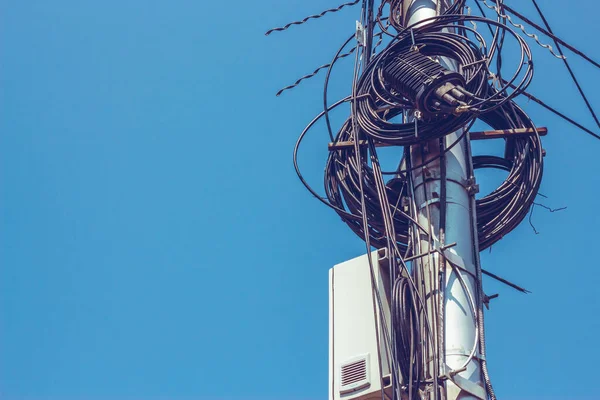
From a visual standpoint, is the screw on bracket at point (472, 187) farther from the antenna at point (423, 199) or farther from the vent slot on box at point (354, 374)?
the vent slot on box at point (354, 374)

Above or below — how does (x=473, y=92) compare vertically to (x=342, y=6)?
below

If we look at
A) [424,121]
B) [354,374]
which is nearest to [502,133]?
[424,121]

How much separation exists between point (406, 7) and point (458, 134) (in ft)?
4.73

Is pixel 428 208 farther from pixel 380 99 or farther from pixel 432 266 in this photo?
pixel 380 99

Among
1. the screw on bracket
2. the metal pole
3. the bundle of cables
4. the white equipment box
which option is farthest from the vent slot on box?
the screw on bracket

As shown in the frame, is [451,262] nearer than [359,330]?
Yes

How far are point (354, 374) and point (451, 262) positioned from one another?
3.23 ft

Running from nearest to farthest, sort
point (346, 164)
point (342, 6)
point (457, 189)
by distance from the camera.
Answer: point (457, 189)
point (346, 164)
point (342, 6)

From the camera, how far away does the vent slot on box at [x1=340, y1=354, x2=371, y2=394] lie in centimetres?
557

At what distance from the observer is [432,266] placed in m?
5.50

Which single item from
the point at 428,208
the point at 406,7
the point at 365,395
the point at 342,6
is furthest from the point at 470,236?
the point at 342,6

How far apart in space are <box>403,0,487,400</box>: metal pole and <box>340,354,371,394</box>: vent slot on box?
51cm

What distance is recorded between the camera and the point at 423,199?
5914 millimetres

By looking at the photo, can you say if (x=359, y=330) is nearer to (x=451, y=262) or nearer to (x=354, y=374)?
(x=354, y=374)
